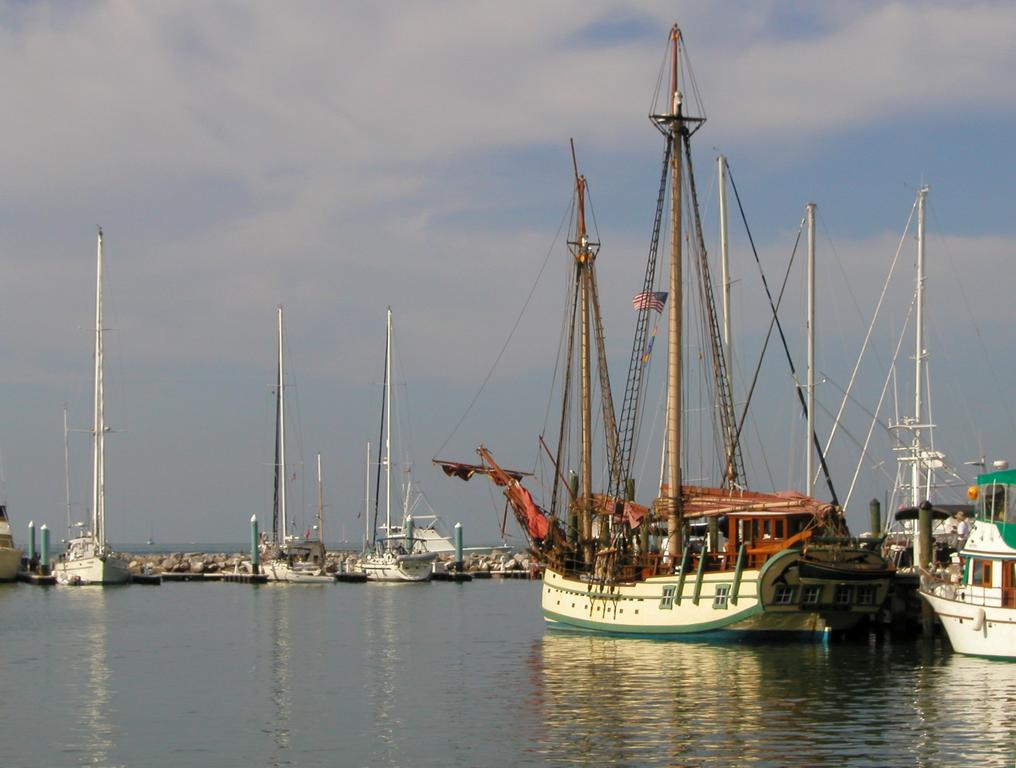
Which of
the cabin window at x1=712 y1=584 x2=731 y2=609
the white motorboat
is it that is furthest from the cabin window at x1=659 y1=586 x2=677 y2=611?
the white motorboat

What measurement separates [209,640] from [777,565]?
26.4 meters

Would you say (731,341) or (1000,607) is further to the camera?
(731,341)

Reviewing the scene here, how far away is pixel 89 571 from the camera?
349 ft

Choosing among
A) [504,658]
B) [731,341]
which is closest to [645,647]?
[504,658]

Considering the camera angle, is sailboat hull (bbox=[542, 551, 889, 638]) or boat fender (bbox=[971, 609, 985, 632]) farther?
sailboat hull (bbox=[542, 551, 889, 638])

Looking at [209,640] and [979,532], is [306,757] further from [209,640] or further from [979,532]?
[209,640]

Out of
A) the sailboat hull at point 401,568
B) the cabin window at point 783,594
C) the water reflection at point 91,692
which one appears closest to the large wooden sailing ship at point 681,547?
the cabin window at point 783,594

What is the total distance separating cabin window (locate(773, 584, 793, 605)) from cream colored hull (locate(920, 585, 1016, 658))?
469cm

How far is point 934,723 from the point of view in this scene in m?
36.6

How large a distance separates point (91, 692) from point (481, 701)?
12.4 m

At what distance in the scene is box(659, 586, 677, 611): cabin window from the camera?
5559 cm

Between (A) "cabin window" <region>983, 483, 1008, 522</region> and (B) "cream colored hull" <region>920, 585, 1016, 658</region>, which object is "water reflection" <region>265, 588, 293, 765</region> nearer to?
(B) "cream colored hull" <region>920, 585, 1016, 658</region>

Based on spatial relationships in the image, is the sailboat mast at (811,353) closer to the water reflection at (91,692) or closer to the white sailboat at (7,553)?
the water reflection at (91,692)

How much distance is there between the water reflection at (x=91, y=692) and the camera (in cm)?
3572
